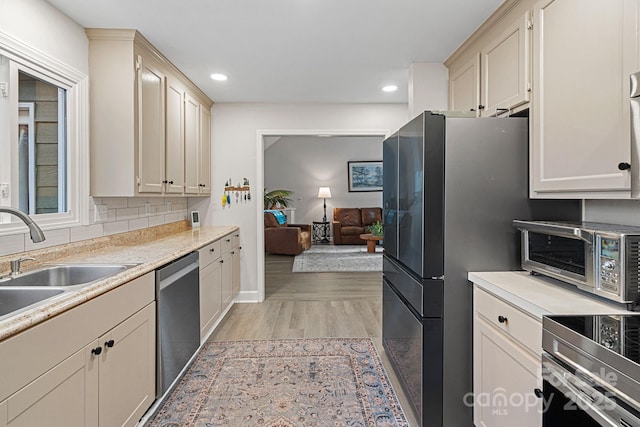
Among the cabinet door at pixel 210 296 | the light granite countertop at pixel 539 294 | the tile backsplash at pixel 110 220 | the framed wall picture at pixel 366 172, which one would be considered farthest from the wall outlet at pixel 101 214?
the framed wall picture at pixel 366 172

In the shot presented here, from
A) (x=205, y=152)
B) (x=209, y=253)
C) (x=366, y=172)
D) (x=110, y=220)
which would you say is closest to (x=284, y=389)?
(x=209, y=253)

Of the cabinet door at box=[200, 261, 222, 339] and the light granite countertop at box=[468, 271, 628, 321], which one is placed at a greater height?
the light granite countertop at box=[468, 271, 628, 321]

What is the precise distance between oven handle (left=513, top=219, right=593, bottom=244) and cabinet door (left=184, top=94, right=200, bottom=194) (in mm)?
2858

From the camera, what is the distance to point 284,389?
2422 mm

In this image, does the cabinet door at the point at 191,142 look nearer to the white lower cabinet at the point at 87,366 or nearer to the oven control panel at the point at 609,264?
the white lower cabinet at the point at 87,366

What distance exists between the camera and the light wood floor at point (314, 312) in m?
3.38

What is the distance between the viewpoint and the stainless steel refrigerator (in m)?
1.87

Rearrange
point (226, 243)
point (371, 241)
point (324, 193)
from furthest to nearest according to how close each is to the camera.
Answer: point (324, 193) → point (371, 241) → point (226, 243)

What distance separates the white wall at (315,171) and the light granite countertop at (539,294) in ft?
27.3

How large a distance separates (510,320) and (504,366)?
21cm

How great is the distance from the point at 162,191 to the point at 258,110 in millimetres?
1813

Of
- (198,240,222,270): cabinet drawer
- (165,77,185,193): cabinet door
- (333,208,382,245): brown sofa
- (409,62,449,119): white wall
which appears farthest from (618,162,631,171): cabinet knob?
(333,208,382,245): brown sofa

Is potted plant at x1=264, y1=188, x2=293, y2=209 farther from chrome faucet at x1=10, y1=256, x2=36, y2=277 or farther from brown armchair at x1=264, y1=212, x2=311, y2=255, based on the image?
chrome faucet at x1=10, y1=256, x2=36, y2=277

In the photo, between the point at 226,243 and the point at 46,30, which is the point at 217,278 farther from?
the point at 46,30
